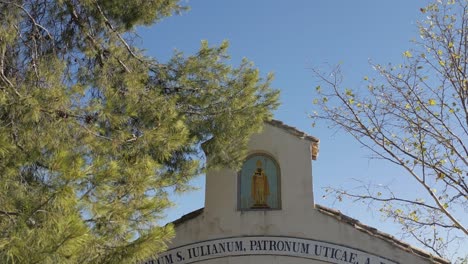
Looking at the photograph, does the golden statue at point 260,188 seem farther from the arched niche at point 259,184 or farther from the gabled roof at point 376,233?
the gabled roof at point 376,233

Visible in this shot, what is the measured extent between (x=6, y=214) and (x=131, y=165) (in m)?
1.70

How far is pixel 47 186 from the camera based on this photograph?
536 cm

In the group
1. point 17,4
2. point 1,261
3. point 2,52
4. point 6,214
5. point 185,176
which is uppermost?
point 17,4

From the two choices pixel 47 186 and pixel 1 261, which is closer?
pixel 1 261

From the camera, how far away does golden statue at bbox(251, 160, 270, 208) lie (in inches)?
383

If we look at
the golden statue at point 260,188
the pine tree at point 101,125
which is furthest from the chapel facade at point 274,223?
the pine tree at point 101,125

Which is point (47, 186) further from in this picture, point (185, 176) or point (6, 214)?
point (185, 176)

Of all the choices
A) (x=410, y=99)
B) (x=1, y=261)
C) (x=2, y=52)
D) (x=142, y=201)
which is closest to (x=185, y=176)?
(x=142, y=201)

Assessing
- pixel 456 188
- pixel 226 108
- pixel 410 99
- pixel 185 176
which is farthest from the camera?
pixel 410 99

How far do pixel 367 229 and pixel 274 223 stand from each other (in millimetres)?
1559

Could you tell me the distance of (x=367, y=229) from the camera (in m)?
9.04

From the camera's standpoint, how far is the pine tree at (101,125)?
195 inches

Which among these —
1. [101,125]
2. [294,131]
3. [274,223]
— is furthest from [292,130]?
[101,125]

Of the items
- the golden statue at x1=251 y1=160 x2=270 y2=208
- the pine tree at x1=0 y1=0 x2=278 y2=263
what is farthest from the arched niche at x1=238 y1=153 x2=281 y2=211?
the pine tree at x1=0 y1=0 x2=278 y2=263
